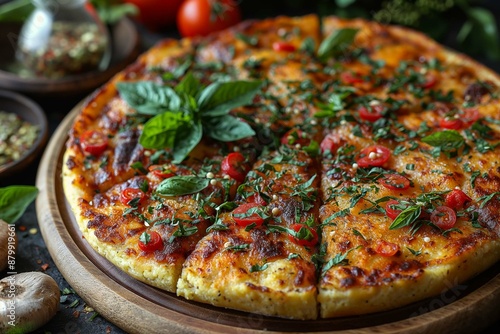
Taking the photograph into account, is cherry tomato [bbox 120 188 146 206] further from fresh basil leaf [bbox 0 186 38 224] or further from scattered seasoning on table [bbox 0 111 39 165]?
scattered seasoning on table [bbox 0 111 39 165]

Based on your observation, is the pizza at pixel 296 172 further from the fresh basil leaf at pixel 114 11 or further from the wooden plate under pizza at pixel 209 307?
the fresh basil leaf at pixel 114 11

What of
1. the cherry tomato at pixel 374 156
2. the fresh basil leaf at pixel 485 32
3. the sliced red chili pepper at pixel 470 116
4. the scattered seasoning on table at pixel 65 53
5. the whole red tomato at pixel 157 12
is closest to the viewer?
the cherry tomato at pixel 374 156

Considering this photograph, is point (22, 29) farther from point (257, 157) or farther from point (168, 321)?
point (168, 321)

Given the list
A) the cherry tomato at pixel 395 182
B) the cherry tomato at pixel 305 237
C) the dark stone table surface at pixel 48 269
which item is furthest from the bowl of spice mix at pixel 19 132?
the cherry tomato at pixel 395 182

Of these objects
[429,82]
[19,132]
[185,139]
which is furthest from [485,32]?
[19,132]

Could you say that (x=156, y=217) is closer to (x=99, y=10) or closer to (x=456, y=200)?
(x=456, y=200)

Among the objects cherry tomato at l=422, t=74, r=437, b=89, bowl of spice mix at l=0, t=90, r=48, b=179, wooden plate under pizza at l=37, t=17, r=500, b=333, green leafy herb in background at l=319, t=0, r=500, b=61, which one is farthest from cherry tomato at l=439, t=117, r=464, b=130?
bowl of spice mix at l=0, t=90, r=48, b=179

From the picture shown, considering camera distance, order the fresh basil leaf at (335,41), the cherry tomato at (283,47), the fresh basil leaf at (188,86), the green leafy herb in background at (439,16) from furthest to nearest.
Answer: the green leafy herb in background at (439,16), the cherry tomato at (283,47), the fresh basil leaf at (335,41), the fresh basil leaf at (188,86)
